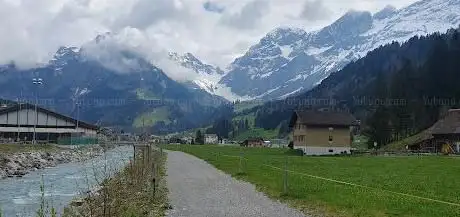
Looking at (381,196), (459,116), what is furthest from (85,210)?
(459,116)

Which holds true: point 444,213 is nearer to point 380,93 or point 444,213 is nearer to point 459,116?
point 459,116

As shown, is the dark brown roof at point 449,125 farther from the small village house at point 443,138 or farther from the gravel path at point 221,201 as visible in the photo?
the gravel path at point 221,201

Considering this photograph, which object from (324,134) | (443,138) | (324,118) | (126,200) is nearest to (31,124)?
(324,118)

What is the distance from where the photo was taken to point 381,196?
2445cm

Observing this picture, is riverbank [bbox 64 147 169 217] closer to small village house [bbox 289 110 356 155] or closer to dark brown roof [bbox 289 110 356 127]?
small village house [bbox 289 110 356 155]

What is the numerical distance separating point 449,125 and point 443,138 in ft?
9.67

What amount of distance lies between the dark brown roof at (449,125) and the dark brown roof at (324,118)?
58.1 ft

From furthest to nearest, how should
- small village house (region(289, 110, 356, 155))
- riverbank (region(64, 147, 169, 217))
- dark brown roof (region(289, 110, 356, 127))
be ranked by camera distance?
dark brown roof (region(289, 110, 356, 127)) → small village house (region(289, 110, 356, 155)) → riverbank (region(64, 147, 169, 217))

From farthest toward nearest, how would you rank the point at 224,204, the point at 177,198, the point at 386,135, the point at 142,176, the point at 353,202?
the point at 386,135, the point at 142,176, the point at 177,198, the point at 224,204, the point at 353,202

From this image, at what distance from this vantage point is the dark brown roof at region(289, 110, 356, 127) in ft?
370

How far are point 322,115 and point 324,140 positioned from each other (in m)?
6.24

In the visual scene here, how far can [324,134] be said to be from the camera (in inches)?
4424

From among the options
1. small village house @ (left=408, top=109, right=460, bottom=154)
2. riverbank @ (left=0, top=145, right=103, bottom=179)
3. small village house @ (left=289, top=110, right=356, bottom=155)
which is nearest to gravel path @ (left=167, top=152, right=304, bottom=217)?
riverbank @ (left=0, top=145, right=103, bottom=179)

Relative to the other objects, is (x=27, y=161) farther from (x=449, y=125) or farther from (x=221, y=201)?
A: (x=449, y=125)
